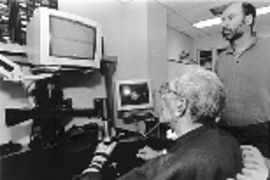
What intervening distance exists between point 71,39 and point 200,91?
110 centimetres

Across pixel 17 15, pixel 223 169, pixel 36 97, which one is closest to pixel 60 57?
pixel 36 97

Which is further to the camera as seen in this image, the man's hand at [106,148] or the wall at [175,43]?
the wall at [175,43]

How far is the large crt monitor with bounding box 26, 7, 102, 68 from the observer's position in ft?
4.87

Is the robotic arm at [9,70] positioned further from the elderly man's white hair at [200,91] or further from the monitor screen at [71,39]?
the elderly man's white hair at [200,91]

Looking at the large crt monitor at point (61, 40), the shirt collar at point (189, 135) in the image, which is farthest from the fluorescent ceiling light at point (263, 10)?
the shirt collar at point (189, 135)

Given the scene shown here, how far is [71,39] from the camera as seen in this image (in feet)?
5.51

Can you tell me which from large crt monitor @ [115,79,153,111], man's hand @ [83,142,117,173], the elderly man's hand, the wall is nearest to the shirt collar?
the elderly man's hand

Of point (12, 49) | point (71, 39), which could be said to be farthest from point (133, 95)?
point (12, 49)

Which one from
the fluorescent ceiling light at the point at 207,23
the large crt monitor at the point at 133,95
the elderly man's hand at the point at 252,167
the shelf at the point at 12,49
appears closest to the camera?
the elderly man's hand at the point at 252,167

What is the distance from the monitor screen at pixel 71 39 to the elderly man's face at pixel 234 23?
104 cm

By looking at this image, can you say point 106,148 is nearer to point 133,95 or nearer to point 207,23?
point 133,95

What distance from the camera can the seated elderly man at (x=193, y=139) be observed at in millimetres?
785

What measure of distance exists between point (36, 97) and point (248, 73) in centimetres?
152

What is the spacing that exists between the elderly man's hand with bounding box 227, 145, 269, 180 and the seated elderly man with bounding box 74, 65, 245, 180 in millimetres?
37
